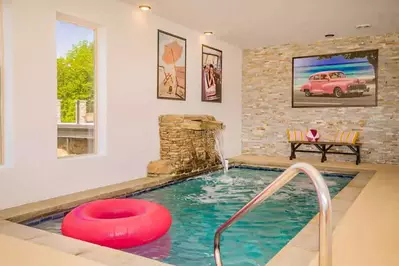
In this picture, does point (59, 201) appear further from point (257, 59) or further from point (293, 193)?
point (257, 59)

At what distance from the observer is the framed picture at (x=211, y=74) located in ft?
25.8

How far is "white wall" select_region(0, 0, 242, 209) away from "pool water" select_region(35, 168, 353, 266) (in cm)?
73

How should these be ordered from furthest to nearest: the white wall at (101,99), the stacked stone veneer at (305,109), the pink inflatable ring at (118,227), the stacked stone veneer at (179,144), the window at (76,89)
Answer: the stacked stone veneer at (305,109) → the stacked stone veneer at (179,144) → the window at (76,89) → the white wall at (101,99) → the pink inflatable ring at (118,227)

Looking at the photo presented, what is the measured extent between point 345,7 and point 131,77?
376 cm

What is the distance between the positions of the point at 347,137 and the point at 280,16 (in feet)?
10.7

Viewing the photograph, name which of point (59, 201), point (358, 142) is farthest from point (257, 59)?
point (59, 201)

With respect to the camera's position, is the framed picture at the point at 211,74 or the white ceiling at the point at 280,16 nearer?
the white ceiling at the point at 280,16

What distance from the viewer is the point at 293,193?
5.67 m

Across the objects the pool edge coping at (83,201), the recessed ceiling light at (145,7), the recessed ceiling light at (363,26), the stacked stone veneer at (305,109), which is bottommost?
the pool edge coping at (83,201)

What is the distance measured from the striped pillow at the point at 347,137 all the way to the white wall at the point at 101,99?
10.6 feet

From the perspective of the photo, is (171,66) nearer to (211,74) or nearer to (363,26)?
(211,74)

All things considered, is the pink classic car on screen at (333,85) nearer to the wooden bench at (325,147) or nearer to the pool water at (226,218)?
the wooden bench at (325,147)

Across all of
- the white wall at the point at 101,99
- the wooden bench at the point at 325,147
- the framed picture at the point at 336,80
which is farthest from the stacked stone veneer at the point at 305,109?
the white wall at the point at 101,99

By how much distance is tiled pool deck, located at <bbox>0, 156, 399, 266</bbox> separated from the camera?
8.29 feet
